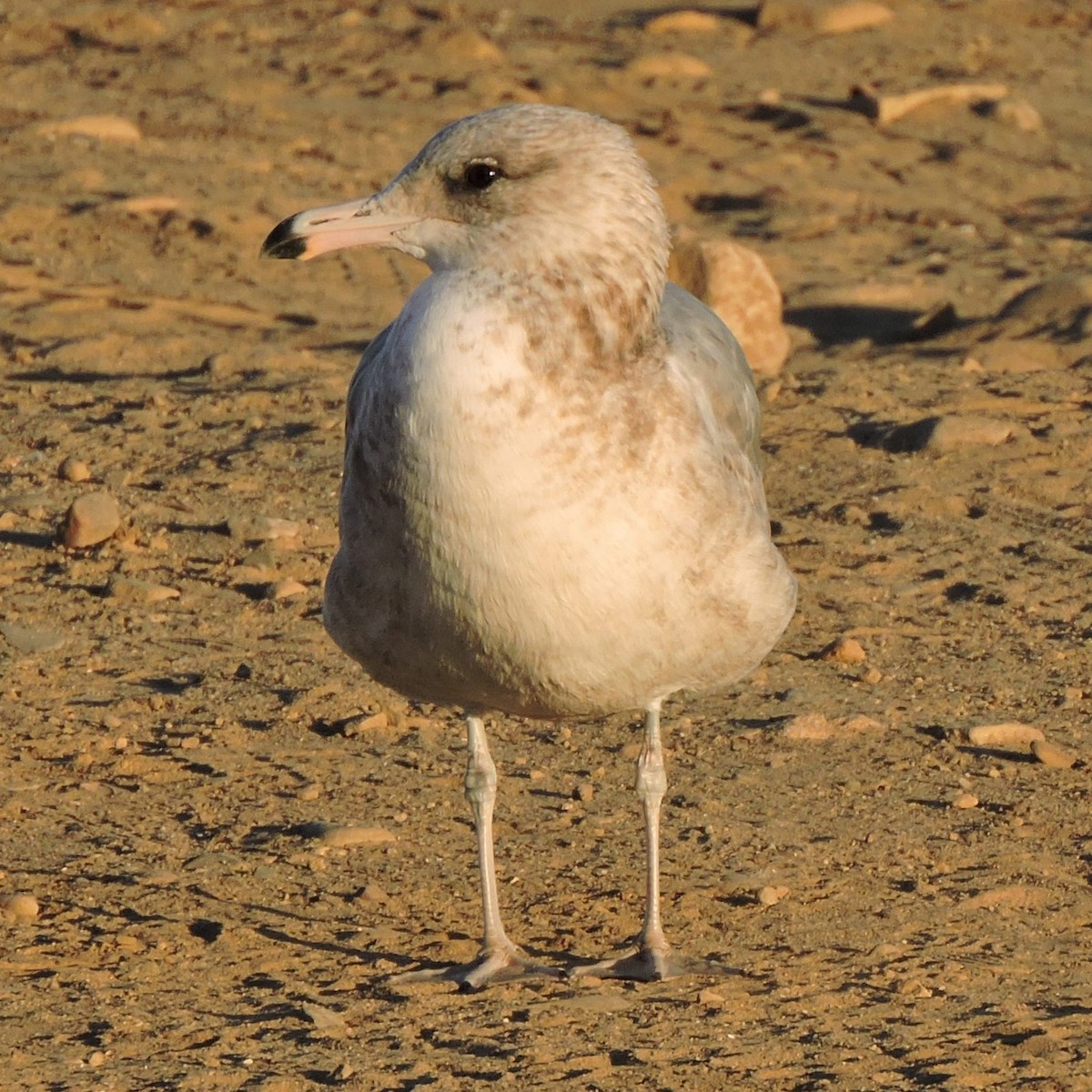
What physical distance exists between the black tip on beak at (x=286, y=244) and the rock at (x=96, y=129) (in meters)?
9.57

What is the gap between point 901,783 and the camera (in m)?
6.73

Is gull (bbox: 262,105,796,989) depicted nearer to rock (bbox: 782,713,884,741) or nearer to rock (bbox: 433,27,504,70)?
rock (bbox: 782,713,884,741)

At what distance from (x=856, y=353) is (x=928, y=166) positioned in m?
4.29

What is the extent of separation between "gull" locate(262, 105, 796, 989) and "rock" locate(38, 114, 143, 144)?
31.7ft

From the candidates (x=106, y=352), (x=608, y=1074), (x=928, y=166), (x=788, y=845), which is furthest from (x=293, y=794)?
(x=928, y=166)

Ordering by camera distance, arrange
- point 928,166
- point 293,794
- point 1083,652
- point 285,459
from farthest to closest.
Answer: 1. point 928,166
2. point 285,459
3. point 1083,652
4. point 293,794

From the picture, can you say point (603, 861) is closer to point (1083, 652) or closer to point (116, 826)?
point (116, 826)

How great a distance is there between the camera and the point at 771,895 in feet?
19.6

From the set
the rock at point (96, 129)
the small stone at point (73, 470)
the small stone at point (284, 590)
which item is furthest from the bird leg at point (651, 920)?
the rock at point (96, 129)

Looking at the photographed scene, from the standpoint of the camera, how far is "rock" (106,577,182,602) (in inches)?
320

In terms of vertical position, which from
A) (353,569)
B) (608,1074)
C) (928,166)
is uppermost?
(353,569)

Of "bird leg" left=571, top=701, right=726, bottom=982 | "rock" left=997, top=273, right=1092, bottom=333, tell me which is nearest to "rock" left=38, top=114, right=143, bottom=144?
"rock" left=997, top=273, right=1092, bottom=333

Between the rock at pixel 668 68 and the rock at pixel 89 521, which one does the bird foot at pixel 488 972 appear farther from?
the rock at pixel 668 68

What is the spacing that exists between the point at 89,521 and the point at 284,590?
2.90 feet
